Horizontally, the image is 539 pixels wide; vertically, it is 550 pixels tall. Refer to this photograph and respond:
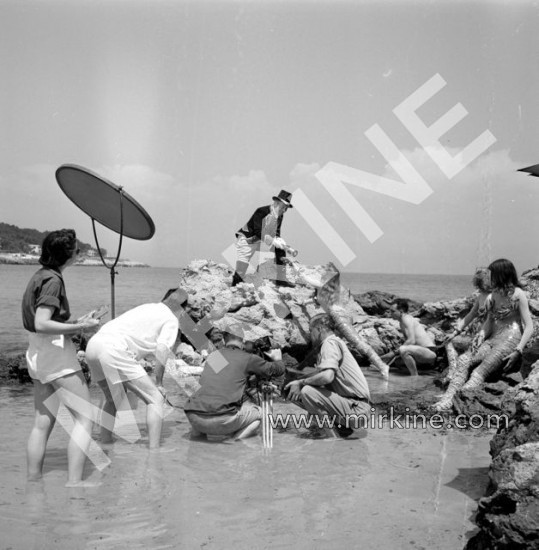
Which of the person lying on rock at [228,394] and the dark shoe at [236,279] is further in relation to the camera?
the dark shoe at [236,279]

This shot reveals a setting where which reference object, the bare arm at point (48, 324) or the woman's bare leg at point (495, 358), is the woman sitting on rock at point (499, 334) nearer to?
the woman's bare leg at point (495, 358)

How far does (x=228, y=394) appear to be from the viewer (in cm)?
580

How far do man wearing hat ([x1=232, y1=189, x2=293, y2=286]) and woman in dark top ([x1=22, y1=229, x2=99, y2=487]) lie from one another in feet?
18.6

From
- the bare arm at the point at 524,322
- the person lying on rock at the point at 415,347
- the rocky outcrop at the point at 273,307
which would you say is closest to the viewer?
the bare arm at the point at 524,322

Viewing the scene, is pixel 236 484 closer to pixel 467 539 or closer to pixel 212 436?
pixel 212 436

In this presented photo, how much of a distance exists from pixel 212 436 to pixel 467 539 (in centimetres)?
284

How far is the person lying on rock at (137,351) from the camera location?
5.43m

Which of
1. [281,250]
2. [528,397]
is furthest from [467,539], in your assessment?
[281,250]

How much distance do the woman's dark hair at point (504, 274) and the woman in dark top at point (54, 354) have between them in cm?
452

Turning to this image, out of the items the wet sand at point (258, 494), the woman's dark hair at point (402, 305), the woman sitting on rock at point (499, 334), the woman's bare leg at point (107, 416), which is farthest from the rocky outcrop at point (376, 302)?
the woman's bare leg at point (107, 416)

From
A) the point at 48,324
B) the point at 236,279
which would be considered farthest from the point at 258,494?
the point at 236,279

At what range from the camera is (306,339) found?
10141 mm

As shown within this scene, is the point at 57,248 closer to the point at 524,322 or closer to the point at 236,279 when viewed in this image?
the point at 524,322
